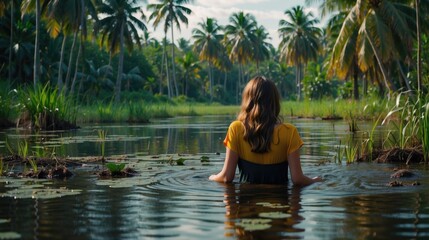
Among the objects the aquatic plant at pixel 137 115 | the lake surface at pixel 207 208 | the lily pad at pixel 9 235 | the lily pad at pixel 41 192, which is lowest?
the lake surface at pixel 207 208

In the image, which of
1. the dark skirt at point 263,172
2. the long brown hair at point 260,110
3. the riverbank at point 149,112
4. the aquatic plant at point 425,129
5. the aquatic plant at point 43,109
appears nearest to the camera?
the long brown hair at point 260,110

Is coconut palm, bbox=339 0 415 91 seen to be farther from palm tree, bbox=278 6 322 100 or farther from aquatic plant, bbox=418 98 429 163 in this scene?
palm tree, bbox=278 6 322 100

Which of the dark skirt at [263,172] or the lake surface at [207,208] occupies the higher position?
the dark skirt at [263,172]

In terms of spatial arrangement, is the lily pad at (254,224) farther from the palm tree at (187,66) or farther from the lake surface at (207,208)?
the palm tree at (187,66)

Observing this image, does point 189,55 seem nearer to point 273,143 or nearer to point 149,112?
point 149,112

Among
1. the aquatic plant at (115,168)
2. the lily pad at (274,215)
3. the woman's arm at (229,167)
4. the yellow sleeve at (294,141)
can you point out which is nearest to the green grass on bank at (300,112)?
the aquatic plant at (115,168)

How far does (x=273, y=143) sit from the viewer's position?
6312 mm

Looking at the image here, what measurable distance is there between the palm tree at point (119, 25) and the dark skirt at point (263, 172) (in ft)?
146

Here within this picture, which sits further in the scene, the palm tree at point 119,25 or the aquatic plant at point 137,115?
the palm tree at point 119,25

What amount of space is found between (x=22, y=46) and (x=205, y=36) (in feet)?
115

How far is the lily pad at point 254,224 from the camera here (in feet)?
14.6

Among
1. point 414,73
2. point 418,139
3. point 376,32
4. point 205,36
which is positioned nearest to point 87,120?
point 376,32

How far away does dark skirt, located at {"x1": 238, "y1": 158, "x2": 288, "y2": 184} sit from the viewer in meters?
6.65

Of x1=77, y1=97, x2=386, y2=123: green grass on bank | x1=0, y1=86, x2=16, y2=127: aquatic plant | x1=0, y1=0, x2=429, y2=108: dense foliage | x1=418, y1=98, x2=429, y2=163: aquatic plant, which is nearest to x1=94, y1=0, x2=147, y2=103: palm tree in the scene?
x1=0, y1=0, x2=429, y2=108: dense foliage
